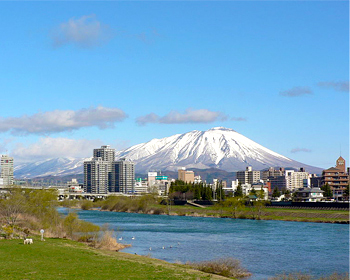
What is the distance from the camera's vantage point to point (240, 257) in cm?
4194

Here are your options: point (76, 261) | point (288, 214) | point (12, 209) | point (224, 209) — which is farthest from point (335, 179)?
point (76, 261)

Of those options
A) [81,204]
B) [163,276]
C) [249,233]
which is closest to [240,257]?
[163,276]

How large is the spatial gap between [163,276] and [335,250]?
27.2 metres

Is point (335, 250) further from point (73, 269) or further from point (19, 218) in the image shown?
point (19, 218)

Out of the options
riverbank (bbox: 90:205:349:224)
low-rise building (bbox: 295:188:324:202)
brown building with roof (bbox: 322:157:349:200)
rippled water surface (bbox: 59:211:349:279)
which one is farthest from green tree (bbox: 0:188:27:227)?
brown building with roof (bbox: 322:157:349:200)

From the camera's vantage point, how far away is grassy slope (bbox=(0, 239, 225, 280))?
79.3 feet

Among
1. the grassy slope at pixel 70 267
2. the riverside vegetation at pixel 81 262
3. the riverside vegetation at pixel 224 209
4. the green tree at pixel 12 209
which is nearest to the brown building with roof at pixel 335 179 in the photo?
the riverside vegetation at pixel 224 209

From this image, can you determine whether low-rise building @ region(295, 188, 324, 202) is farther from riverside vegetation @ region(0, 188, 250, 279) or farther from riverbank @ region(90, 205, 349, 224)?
riverside vegetation @ region(0, 188, 250, 279)

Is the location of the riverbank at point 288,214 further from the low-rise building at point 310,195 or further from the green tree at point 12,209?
the green tree at point 12,209

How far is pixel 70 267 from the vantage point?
1042 inches

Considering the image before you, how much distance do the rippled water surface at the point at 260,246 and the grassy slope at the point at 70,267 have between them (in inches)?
333

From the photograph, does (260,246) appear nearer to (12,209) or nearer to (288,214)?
(12,209)

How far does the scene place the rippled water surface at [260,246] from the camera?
38.5 metres

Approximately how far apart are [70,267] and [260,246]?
27627 millimetres
